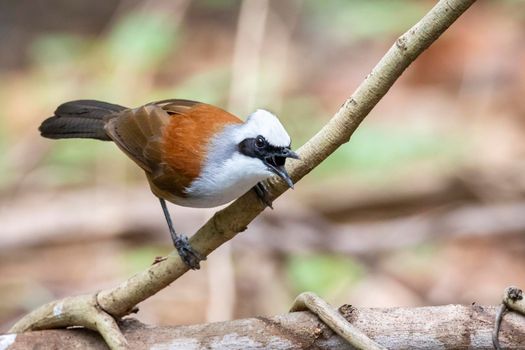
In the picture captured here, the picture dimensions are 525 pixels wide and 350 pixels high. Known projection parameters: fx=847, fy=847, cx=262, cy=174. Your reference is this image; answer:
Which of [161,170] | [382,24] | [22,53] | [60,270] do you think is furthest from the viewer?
[22,53]

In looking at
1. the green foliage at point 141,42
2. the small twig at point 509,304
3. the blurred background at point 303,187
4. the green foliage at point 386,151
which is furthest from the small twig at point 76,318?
the green foliage at point 141,42

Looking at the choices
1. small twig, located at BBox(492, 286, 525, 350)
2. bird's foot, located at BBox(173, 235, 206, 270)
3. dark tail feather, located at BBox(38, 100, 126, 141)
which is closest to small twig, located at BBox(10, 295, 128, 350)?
bird's foot, located at BBox(173, 235, 206, 270)

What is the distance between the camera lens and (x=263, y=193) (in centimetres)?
242

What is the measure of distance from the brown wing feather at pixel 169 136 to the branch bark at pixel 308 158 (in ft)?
1.44

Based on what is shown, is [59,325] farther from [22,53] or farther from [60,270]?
[22,53]

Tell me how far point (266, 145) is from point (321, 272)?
2527mm

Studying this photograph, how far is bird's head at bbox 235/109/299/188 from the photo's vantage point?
2.37 meters

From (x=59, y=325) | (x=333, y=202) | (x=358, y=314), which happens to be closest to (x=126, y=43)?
(x=333, y=202)

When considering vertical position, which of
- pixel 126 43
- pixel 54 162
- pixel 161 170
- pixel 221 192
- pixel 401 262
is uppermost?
pixel 126 43

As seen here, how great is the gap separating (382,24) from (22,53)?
13.7 ft

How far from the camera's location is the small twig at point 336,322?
7.38 feet

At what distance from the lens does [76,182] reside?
20.3ft

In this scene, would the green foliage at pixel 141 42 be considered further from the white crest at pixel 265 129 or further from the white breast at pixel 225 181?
the white crest at pixel 265 129

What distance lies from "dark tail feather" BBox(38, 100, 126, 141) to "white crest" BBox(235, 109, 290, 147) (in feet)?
2.43
